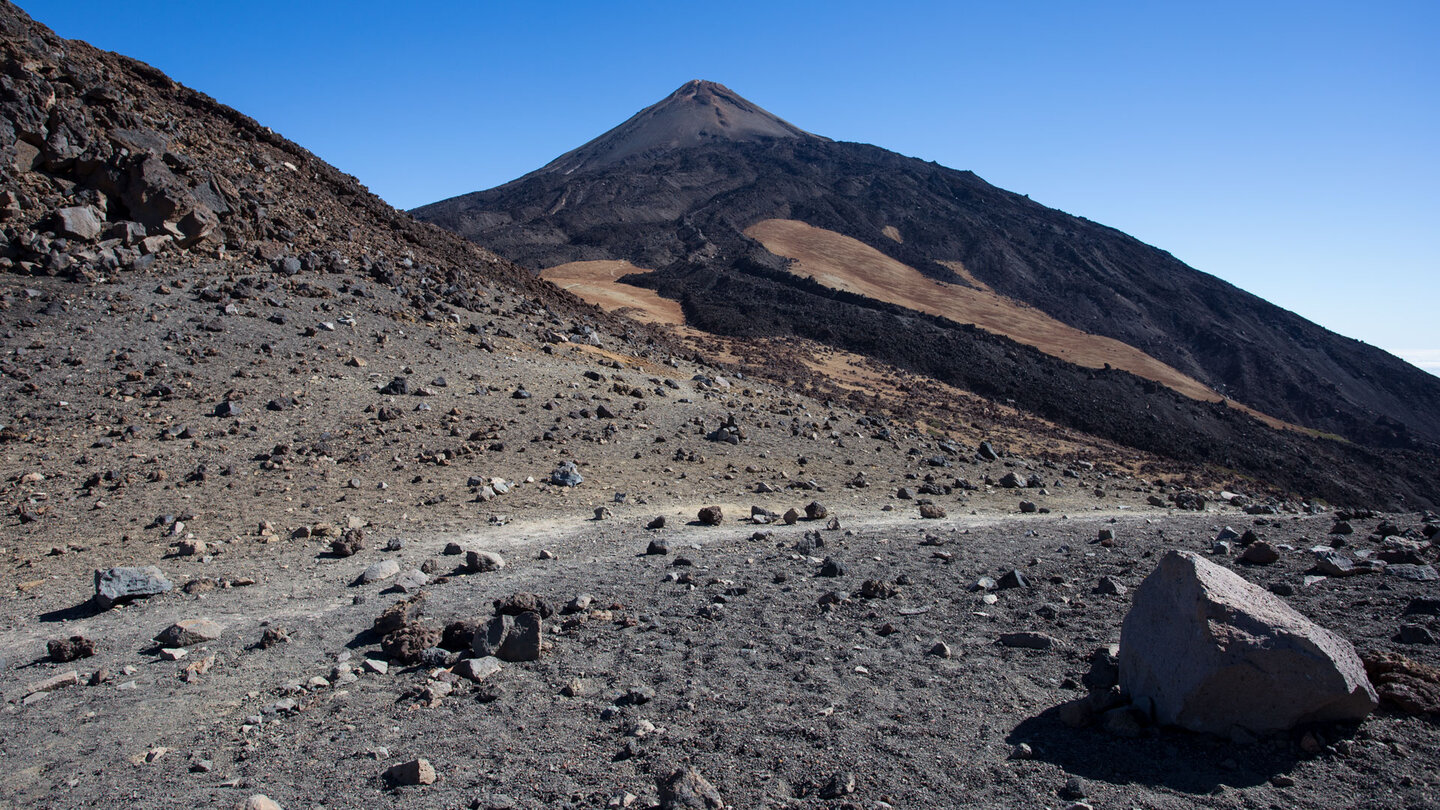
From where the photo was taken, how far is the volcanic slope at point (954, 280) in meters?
34.6

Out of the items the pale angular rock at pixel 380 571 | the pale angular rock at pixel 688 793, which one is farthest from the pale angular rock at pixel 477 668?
the pale angular rock at pixel 380 571

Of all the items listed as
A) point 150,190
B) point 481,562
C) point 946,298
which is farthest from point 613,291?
point 481,562

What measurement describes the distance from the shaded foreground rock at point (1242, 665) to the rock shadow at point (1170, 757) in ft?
0.27

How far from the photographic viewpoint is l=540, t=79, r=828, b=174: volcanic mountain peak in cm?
10181

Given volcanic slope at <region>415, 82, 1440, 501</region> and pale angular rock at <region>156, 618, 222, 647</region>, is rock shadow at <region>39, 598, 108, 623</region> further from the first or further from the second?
volcanic slope at <region>415, 82, 1440, 501</region>

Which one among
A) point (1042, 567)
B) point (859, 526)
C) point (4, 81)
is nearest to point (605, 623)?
point (1042, 567)

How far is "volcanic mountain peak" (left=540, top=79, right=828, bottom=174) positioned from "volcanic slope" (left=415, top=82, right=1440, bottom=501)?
12525 millimetres

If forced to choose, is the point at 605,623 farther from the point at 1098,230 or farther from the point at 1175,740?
the point at 1098,230

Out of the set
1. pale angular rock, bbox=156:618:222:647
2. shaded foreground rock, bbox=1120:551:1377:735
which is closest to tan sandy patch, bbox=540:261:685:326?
pale angular rock, bbox=156:618:222:647

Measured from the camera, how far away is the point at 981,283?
60.8m

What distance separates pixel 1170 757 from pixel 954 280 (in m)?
58.1

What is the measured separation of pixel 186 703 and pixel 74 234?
1321 cm

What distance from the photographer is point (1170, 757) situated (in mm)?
3746

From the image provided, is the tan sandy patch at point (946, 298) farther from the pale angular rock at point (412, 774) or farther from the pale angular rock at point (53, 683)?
the pale angular rock at point (53, 683)
